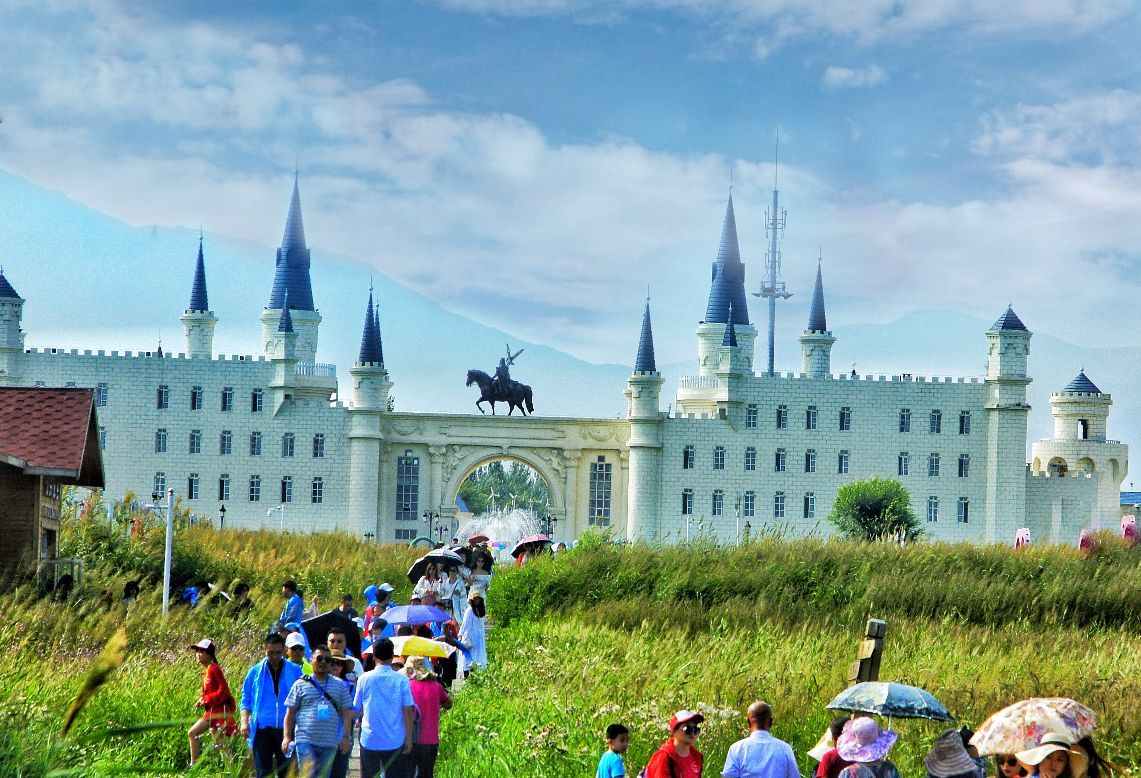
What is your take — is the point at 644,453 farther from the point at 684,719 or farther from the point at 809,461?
the point at 684,719

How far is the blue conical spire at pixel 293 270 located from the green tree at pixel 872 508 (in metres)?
25.8

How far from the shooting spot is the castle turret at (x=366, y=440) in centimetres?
7006

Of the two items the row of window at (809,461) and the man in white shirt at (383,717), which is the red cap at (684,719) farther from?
the row of window at (809,461)

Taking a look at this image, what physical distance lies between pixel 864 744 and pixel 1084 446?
68.5m

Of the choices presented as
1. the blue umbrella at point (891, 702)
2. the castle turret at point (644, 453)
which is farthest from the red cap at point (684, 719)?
the castle turret at point (644, 453)

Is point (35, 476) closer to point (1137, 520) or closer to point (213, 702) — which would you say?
point (213, 702)

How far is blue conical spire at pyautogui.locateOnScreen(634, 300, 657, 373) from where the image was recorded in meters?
72.6

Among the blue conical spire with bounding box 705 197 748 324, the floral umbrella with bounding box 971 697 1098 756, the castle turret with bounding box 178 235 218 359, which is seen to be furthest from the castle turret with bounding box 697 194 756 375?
the floral umbrella with bounding box 971 697 1098 756

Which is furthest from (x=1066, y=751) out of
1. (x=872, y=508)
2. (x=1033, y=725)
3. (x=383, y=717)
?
(x=872, y=508)

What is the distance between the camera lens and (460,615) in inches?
840

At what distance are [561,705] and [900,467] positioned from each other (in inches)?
2344

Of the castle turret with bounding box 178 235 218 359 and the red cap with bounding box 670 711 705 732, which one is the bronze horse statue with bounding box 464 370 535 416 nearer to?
the castle turret with bounding box 178 235 218 359

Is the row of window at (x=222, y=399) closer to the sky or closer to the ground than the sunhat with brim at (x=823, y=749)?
closer to the sky

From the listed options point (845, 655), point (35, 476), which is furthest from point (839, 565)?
point (35, 476)
